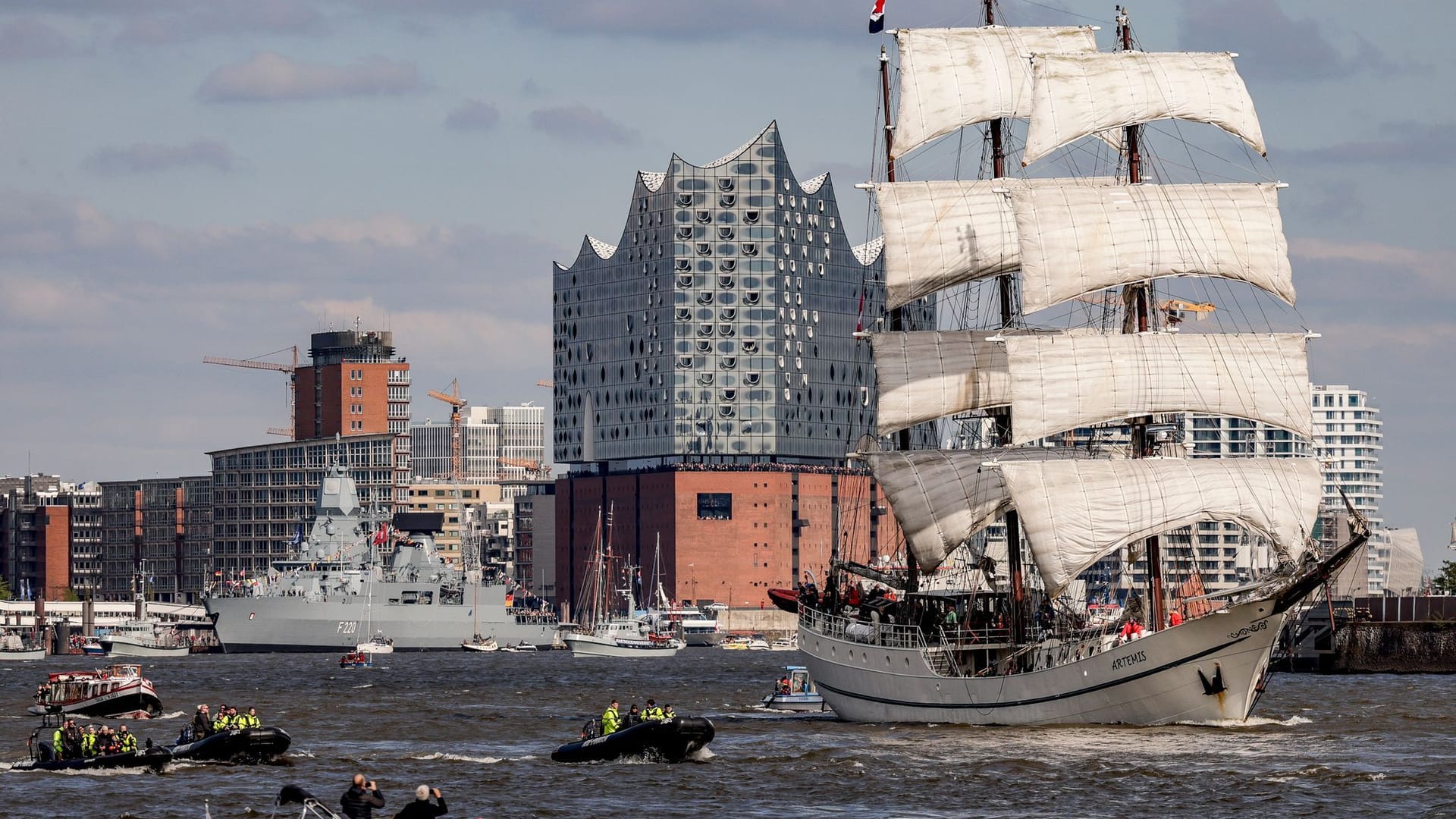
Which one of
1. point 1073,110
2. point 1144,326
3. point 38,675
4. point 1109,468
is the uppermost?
point 1073,110

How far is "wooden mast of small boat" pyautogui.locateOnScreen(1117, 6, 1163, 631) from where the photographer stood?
7856 centimetres

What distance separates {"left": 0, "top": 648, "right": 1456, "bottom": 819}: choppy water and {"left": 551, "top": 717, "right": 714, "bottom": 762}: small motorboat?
50cm

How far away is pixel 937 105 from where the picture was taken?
302 ft

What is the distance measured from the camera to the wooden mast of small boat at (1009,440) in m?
80.8

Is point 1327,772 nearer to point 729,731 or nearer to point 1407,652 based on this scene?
point 729,731

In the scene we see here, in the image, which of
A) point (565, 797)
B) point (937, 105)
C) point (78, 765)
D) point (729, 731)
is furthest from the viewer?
point (937, 105)

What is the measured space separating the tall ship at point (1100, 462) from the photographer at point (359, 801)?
30431 mm

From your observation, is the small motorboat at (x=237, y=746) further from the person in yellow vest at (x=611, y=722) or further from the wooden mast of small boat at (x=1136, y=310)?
the wooden mast of small boat at (x=1136, y=310)

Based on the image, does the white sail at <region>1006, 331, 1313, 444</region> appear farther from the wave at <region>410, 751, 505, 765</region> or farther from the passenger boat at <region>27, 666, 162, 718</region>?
the passenger boat at <region>27, 666, 162, 718</region>

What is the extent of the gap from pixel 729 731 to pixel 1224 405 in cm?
2229

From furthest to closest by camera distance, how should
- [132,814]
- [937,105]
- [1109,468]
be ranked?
[937,105] < [1109,468] < [132,814]

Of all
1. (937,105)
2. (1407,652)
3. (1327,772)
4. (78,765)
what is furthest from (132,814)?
(1407,652)

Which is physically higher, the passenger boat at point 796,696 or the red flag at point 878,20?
the red flag at point 878,20

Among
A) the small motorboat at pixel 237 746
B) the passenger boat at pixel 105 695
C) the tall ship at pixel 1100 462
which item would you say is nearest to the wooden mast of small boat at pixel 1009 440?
the tall ship at pixel 1100 462
